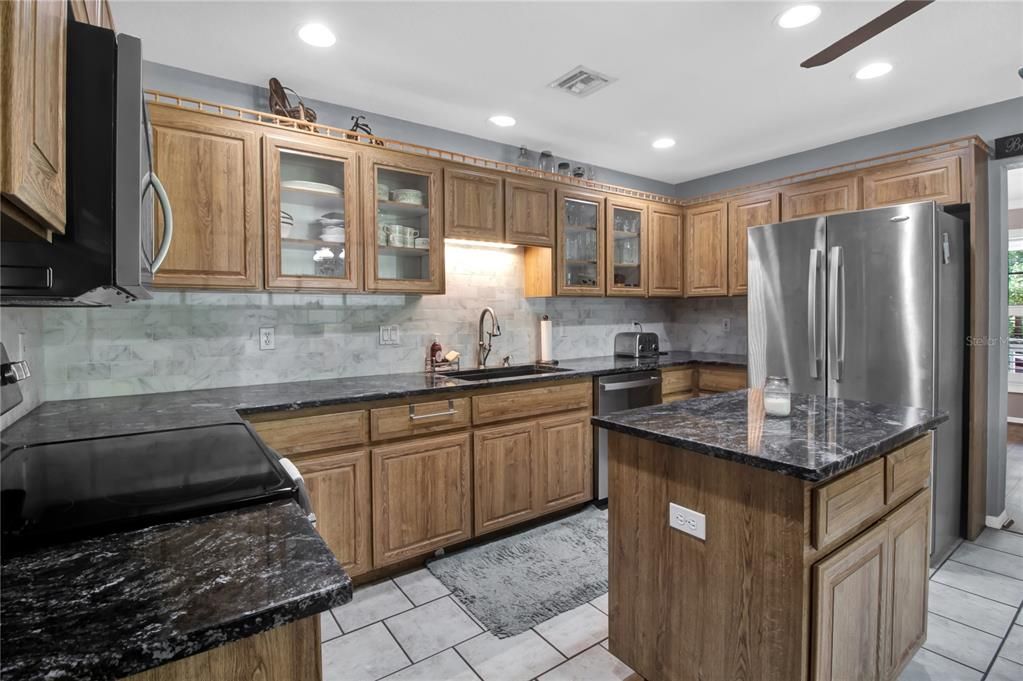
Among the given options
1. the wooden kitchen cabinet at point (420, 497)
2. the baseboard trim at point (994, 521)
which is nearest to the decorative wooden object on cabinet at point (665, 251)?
the wooden kitchen cabinet at point (420, 497)

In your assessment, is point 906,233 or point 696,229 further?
point 696,229

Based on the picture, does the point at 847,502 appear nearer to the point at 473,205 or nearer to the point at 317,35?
the point at 473,205

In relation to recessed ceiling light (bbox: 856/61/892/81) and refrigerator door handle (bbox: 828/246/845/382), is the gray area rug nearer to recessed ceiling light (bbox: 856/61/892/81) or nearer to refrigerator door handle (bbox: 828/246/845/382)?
refrigerator door handle (bbox: 828/246/845/382)

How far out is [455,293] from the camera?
347 cm

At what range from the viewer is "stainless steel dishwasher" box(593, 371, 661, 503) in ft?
11.0

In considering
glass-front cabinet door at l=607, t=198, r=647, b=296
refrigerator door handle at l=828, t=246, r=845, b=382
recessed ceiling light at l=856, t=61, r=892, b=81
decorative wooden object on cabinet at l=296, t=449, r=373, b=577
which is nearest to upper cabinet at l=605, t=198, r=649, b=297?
glass-front cabinet door at l=607, t=198, r=647, b=296

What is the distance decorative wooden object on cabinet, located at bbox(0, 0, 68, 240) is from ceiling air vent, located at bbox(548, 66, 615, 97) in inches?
90.3

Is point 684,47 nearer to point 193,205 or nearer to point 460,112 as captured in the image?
point 460,112

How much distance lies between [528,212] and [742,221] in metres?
1.78

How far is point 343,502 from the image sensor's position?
2398mm

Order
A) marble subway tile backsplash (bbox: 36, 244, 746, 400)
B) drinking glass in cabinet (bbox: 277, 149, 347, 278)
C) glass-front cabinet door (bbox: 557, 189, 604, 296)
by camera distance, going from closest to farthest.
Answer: marble subway tile backsplash (bbox: 36, 244, 746, 400)
drinking glass in cabinet (bbox: 277, 149, 347, 278)
glass-front cabinet door (bbox: 557, 189, 604, 296)

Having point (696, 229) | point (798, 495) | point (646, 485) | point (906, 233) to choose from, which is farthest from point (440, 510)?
point (696, 229)

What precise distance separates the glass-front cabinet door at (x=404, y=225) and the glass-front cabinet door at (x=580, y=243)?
3.23 feet

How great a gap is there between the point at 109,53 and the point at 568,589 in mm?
2475
